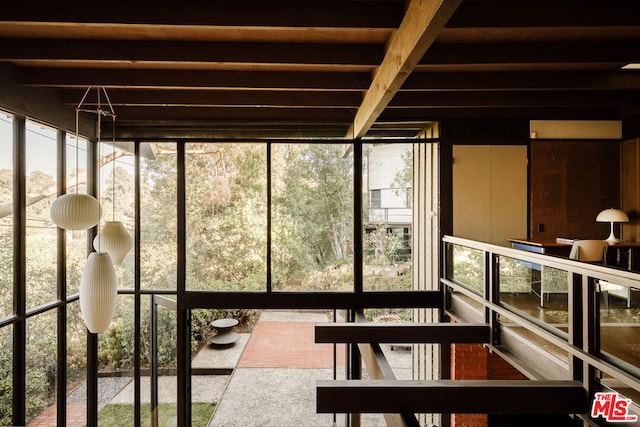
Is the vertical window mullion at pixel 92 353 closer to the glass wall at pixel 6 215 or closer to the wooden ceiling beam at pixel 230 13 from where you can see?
the glass wall at pixel 6 215

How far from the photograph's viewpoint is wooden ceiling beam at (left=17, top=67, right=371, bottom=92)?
3.90 meters

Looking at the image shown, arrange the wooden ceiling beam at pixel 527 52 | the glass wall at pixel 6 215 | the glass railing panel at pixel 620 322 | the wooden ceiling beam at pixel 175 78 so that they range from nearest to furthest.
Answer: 1. the glass railing panel at pixel 620 322
2. the wooden ceiling beam at pixel 527 52
3. the glass wall at pixel 6 215
4. the wooden ceiling beam at pixel 175 78

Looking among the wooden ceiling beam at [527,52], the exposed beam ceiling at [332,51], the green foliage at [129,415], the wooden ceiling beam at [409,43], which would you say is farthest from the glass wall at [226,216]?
the wooden ceiling beam at [527,52]

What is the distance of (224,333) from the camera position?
9.80 meters

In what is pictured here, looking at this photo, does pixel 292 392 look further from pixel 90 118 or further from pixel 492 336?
pixel 90 118

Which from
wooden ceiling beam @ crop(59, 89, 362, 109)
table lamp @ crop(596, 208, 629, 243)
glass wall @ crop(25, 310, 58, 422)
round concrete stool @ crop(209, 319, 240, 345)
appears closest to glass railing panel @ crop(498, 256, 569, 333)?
table lamp @ crop(596, 208, 629, 243)

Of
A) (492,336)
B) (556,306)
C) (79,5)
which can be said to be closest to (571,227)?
(492,336)

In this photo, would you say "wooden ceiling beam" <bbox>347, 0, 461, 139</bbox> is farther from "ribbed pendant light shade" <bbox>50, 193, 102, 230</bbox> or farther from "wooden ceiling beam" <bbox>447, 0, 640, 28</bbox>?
"ribbed pendant light shade" <bbox>50, 193, 102, 230</bbox>

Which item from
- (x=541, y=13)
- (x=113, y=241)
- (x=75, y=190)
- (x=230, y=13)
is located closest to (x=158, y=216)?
(x=75, y=190)

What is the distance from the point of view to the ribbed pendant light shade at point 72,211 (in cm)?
280

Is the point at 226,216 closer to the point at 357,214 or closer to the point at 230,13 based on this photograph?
the point at 357,214

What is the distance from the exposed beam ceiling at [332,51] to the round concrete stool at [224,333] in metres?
6.31

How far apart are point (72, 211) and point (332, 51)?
98.0 inches

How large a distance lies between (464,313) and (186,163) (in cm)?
445
